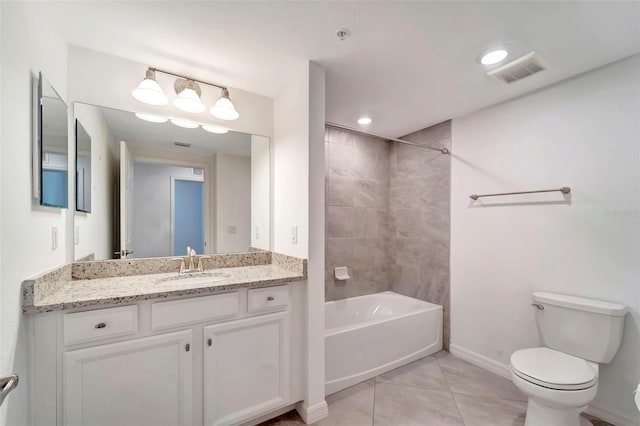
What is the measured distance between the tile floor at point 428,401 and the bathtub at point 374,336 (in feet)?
0.30

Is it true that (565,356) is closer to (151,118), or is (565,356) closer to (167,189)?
(167,189)

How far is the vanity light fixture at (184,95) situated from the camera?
62.3 inches

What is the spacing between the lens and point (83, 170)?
158 centimetres

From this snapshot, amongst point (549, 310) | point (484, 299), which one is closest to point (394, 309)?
point (484, 299)

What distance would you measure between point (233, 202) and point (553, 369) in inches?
94.2

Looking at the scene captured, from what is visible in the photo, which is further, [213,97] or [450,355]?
[450,355]

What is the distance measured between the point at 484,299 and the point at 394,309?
954mm

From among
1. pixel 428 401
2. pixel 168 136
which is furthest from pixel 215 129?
pixel 428 401

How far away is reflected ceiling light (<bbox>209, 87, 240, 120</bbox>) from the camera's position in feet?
5.97

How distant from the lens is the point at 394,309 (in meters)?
2.97

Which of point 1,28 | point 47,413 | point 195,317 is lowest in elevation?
point 47,413

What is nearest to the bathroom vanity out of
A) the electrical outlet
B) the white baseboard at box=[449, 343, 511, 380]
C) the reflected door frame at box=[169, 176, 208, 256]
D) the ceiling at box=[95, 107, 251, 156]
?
the electrical outlet

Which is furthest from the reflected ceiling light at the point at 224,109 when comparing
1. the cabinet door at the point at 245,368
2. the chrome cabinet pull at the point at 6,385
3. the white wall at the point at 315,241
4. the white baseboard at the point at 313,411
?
the white baseboard at the point at 313,411

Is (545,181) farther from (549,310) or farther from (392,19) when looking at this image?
(392,19)
